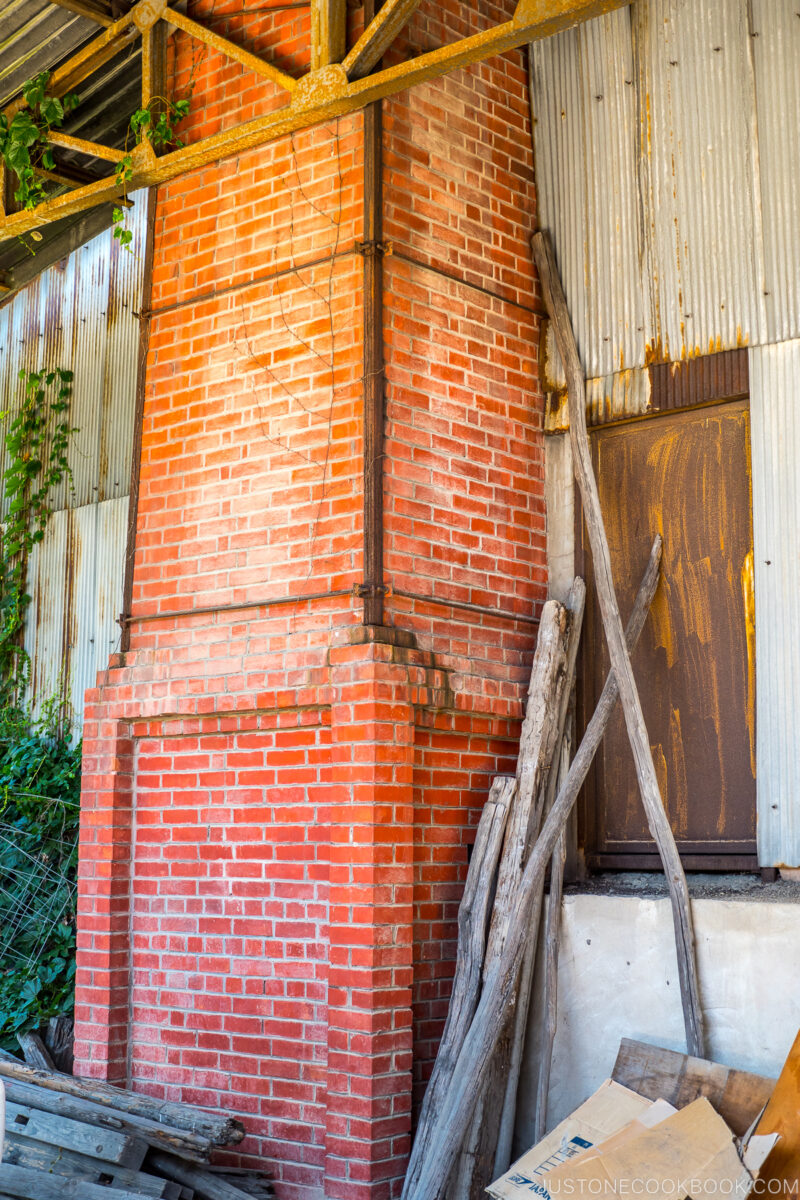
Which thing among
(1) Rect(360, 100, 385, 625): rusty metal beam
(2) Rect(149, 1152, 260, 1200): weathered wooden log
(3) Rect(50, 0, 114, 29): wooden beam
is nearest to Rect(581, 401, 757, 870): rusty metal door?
(1) Rect(360, 100, 385, 625): rusty metal beam

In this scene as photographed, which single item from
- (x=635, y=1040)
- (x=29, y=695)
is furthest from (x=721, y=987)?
(x=29, y=695)

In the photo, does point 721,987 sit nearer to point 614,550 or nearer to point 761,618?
point 761,618

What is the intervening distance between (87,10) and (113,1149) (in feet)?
17.1

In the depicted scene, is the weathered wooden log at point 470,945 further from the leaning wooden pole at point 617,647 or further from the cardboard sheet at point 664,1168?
the cardboard sheet at point 664,1168

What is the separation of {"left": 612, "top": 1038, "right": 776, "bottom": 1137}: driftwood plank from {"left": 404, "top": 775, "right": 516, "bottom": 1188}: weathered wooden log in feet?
2.05

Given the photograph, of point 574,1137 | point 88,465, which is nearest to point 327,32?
point 88,465

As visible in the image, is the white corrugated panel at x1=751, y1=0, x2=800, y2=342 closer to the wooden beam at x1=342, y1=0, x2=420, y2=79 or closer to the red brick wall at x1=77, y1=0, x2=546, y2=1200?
the red brick wall at x1=77, y1=0, x2=546, y2=1200

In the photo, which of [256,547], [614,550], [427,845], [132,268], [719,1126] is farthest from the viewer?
[132,268]

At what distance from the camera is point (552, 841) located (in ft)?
16.6

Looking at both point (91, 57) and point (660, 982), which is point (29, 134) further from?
point (660, 982)

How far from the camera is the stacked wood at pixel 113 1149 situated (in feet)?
15.4

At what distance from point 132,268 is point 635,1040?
20.0 feet

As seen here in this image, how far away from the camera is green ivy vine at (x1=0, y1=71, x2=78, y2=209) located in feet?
20.0

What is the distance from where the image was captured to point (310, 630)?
5.12 meters
